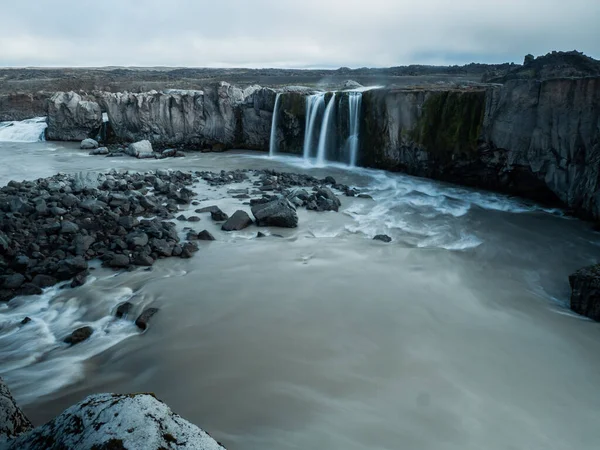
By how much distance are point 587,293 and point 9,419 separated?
698 centimetres

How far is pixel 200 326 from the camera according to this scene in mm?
5555

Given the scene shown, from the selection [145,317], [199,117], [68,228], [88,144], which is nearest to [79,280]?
[145,317]

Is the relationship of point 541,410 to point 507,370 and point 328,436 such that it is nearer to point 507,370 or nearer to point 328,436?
point 507,370

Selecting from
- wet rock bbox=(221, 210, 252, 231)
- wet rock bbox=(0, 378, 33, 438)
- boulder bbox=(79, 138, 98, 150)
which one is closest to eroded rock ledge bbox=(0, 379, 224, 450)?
wet rock bbox=(0, 378, 33, 438)

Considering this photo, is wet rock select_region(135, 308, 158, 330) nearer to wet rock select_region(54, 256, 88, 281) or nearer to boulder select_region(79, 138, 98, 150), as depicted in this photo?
wet rock select_region(54, 256, 88, 281)

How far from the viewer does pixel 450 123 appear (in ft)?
47.0

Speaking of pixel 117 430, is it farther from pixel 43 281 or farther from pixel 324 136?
pixel 324 136

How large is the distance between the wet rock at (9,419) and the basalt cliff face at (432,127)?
11.7 m

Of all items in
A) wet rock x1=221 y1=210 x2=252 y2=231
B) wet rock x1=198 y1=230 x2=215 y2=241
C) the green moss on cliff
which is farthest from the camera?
the green moss on cliff

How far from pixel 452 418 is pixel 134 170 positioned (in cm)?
1592

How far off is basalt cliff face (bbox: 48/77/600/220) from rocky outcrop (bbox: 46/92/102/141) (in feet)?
0.19

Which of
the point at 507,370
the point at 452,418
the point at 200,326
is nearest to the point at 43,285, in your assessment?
the point at 200,326

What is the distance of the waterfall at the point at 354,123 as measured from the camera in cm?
1756

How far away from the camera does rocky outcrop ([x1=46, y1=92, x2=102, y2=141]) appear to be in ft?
81.1
